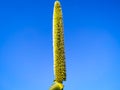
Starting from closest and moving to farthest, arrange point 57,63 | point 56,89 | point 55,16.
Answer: point 56,89 → point 57,63 → point 55,16

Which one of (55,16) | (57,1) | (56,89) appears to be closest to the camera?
(56,89)

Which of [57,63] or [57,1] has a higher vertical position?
[57,1]

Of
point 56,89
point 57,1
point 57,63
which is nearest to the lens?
point 56,89

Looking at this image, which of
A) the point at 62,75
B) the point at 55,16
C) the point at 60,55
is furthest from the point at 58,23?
the point at 62,75

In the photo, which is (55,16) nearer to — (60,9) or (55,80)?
(60,9)

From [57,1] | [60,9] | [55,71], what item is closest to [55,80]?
[55,71]

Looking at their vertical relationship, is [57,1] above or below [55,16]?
above

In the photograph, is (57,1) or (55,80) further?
(57,1)

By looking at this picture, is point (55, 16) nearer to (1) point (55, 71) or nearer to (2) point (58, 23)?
A: (2) point (58, 23)

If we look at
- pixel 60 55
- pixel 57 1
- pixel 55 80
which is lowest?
pixel 55 80
